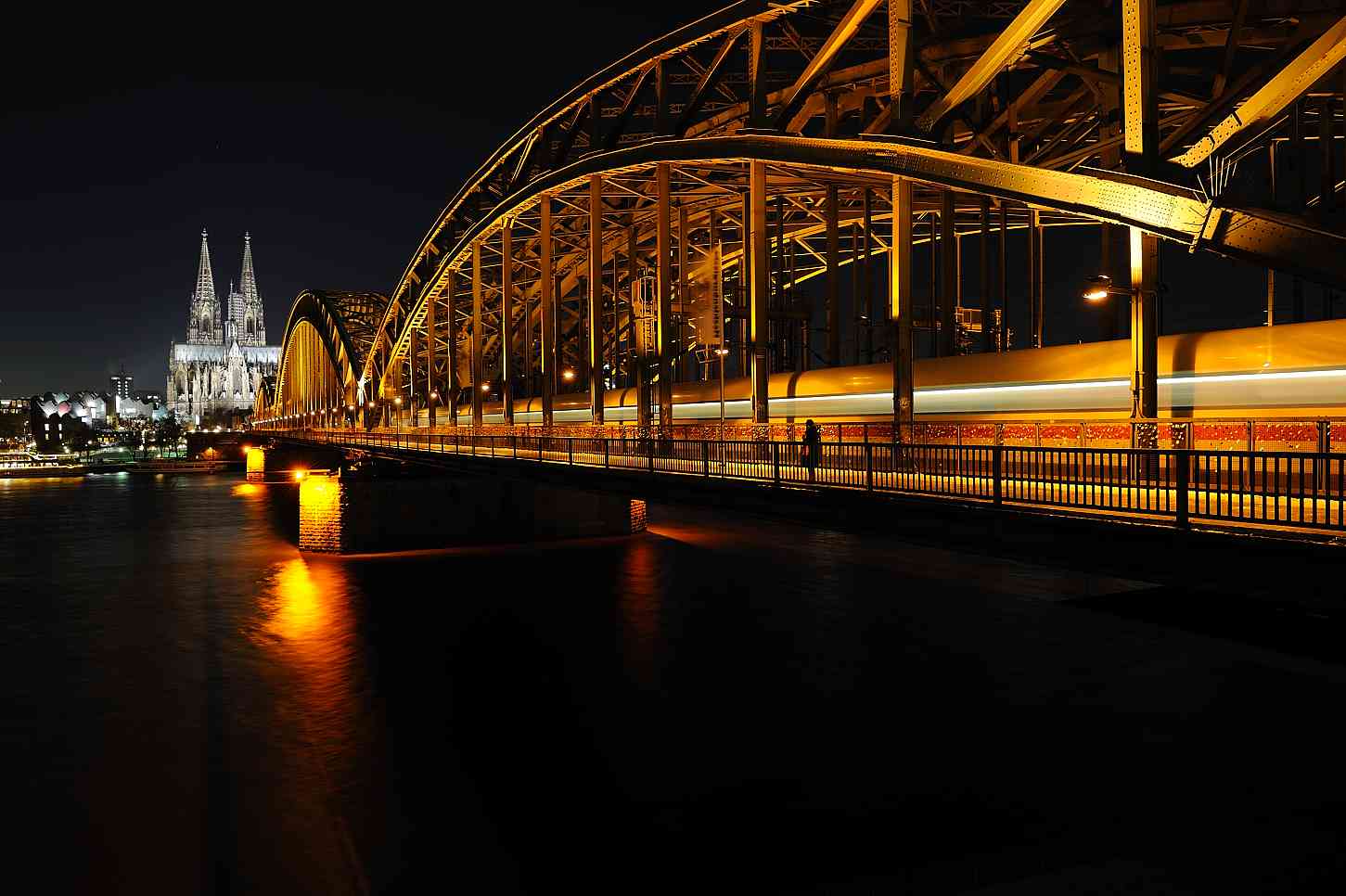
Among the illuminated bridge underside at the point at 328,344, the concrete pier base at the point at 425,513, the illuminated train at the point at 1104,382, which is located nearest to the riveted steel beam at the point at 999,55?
the illuminated train at the point at 1104,382

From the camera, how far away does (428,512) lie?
37.6 metres

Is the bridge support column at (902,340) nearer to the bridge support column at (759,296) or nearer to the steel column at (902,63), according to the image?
the steel column at (902,63)

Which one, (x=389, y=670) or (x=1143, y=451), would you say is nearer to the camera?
(x=1143, y=451)

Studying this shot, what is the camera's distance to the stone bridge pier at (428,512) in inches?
1476

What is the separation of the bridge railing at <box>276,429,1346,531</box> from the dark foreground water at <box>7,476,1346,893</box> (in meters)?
3.65

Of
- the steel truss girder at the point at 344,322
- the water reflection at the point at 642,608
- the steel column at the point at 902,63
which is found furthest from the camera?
the steel truss girder at the point at 344,322

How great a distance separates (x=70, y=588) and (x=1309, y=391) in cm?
3380

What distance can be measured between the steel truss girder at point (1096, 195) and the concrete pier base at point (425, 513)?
624 inches

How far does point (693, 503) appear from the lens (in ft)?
Result: 61.2

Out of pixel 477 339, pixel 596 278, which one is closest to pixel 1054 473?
pixel 596 278

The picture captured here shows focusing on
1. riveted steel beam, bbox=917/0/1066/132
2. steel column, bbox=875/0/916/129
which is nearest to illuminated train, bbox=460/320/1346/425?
riveted steel beam, bbox=917/0/1066/132

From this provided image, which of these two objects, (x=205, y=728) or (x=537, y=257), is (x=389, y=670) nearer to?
(x=205, y=728)

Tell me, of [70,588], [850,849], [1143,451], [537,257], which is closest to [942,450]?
[1143,451]

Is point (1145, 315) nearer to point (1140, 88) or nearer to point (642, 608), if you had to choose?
point (1140, 88)
